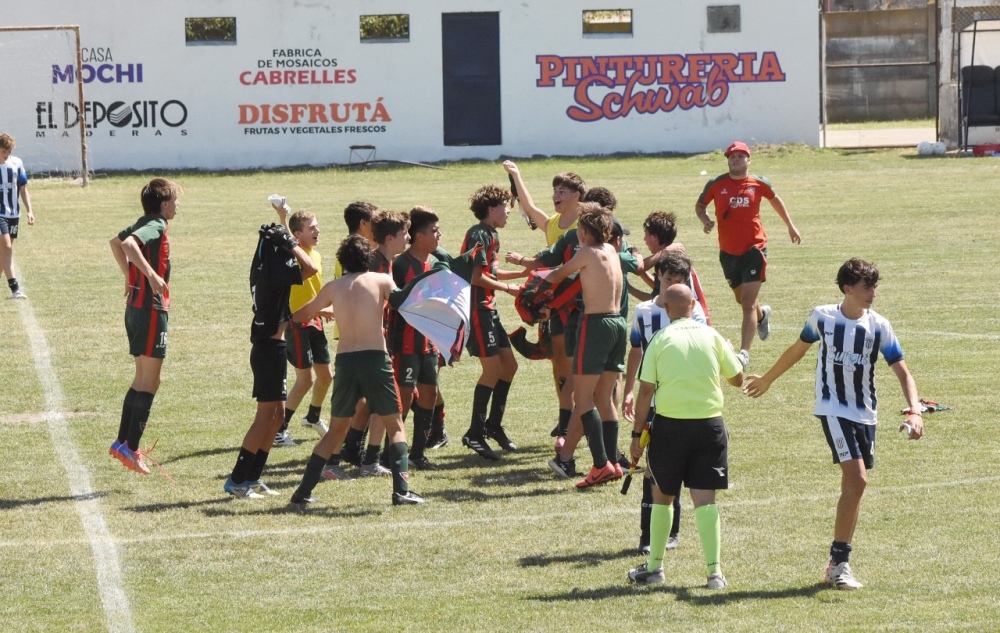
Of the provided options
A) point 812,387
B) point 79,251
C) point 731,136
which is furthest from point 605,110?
point 812,387

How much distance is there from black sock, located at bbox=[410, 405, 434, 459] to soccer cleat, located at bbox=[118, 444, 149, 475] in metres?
1.94

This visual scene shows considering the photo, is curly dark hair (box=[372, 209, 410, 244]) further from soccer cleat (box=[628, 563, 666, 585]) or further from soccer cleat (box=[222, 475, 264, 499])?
soccer cleat (box=[628, 563, 666, 585])

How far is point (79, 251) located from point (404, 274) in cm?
1419

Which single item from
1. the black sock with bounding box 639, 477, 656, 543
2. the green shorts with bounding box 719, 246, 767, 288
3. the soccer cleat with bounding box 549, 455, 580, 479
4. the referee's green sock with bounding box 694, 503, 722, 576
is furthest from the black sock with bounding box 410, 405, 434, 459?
the green shorts with bounding box 719, 246, 767, 288

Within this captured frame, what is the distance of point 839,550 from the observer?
7.14 m

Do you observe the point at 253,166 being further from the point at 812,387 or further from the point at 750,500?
the point at 750,500

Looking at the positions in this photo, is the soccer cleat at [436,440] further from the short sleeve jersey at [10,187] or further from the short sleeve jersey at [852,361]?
the short sleeve jersey at [10,187]

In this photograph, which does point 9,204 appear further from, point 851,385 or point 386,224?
point 851,385

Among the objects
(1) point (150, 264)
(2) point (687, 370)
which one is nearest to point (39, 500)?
(1) point (150, 264)

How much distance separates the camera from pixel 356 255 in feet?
29.2

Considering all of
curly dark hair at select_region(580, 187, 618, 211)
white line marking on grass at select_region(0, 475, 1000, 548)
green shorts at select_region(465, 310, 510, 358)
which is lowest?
white line marking on grass at select_region(0, 475, 1000, 548)

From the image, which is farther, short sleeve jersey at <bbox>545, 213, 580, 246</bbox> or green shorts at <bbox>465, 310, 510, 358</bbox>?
short sleeve jersey at <bbox>545, 213, 580, 246</bbox>

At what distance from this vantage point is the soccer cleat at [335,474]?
9.75 m

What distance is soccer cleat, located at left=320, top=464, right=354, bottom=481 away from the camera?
9.75 m
